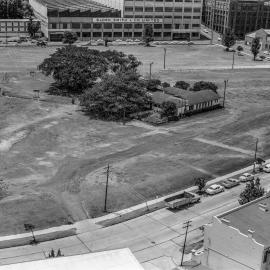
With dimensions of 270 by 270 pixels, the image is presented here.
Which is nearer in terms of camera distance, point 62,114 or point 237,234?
point 237,234

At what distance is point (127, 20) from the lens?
175 meters

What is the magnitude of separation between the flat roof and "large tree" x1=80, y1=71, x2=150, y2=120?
46.6m

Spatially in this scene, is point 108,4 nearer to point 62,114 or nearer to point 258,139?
point 62,114

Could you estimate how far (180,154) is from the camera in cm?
7138

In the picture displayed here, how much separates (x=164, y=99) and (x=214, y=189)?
119ft

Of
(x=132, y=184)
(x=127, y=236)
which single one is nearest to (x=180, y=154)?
(x=132, y=184)

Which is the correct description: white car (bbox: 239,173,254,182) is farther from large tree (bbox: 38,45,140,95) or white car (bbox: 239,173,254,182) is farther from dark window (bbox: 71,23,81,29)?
dark window (bbox: 71,23,81,29)

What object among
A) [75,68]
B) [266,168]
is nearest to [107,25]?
[75,68]

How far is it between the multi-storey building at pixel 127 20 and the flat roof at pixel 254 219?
135 meters

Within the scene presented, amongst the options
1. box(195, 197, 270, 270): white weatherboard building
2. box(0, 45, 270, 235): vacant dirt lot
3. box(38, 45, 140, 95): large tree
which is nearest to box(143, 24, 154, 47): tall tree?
box(38, 45, 140, 95): large tree

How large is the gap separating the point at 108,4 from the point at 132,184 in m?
145

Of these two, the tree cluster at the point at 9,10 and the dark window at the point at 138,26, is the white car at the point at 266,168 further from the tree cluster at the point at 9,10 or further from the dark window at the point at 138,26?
the tree cluster at the point at 9,10

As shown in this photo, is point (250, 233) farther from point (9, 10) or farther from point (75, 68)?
point (9, 10)

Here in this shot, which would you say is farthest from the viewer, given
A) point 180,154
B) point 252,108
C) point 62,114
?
point 252,108
